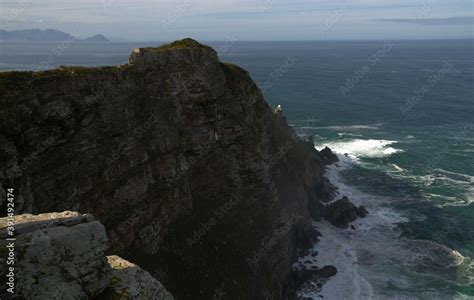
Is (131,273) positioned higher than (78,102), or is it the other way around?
(78,102)

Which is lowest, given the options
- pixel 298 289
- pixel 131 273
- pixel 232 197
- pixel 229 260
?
pixel 298 289

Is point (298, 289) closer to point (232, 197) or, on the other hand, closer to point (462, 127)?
point (232, 197)

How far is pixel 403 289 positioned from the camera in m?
47.2

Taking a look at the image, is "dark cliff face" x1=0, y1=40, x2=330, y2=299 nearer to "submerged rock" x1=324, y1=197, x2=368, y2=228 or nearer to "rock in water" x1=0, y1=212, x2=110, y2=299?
"submerged rock" x1=324, y1=197, x2=368, y2=228

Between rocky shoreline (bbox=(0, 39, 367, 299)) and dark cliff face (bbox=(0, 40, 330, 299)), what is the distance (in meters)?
0.10

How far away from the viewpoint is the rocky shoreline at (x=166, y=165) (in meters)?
29.2

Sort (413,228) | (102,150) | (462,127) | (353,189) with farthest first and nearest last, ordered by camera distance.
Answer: (462,127)
(353,189)
(413,228)
(102,150)

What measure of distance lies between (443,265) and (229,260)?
27820 mm

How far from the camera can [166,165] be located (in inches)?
1550

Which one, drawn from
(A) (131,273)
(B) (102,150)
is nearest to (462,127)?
(B) (102,150)

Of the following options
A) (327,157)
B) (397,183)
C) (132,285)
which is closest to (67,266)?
(132,285)

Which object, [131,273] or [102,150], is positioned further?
[102,150]

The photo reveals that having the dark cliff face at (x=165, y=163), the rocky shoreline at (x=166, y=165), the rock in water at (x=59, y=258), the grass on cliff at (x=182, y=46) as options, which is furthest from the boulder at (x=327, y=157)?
the rock in water at (x=59, y=258)

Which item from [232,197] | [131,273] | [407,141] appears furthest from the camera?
[407,141]
